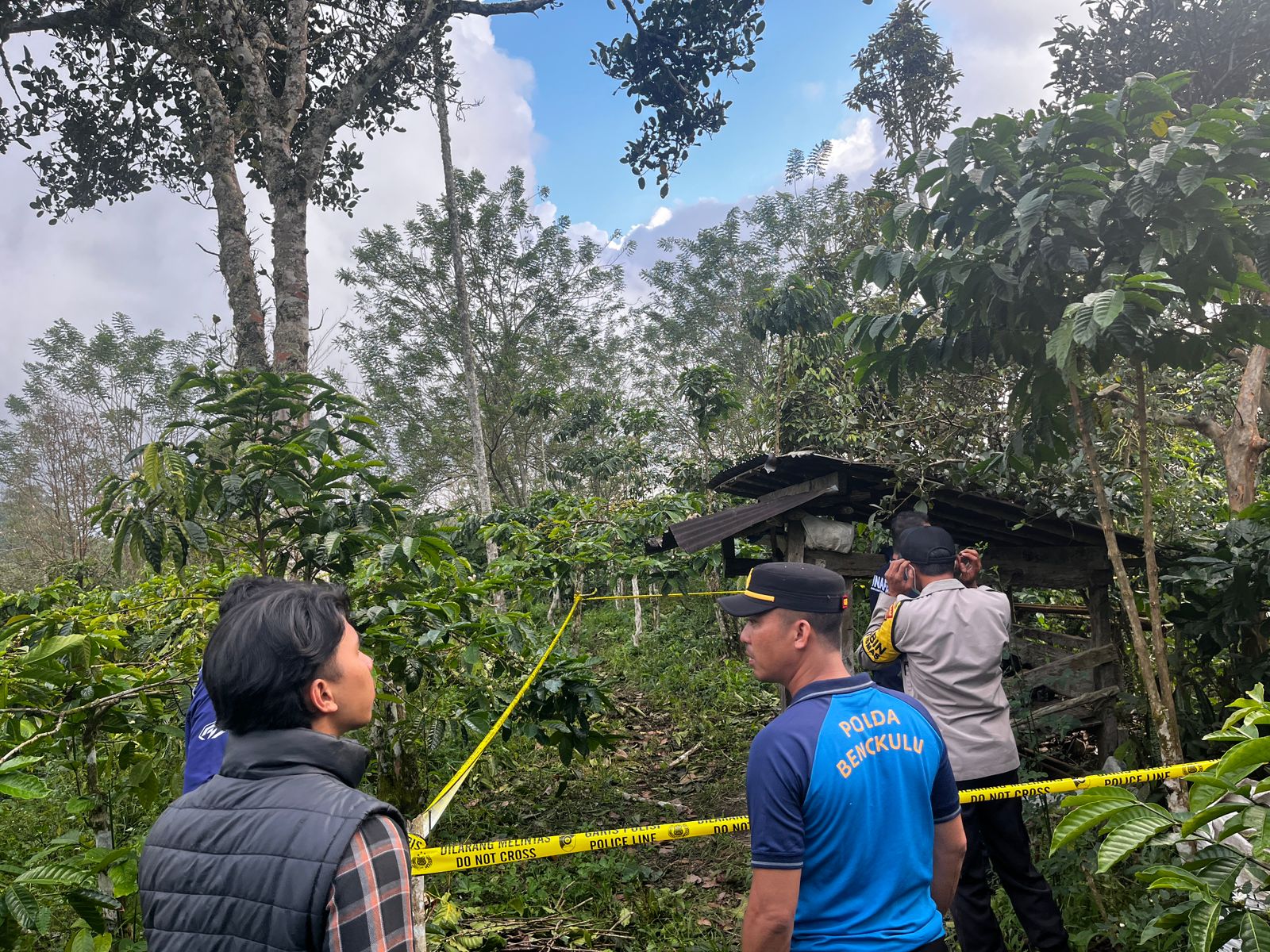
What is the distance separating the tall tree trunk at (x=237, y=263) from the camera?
5.16 meters

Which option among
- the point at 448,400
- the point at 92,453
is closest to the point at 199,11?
the point at 448,400

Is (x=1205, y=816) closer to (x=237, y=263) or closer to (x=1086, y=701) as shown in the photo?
(x=1086, y=701)

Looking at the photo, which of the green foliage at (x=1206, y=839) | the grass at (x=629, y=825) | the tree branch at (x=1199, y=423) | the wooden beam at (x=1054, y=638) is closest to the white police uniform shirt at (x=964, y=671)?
the green foliage at (x=1206, y=839)

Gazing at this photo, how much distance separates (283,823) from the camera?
4.04ft

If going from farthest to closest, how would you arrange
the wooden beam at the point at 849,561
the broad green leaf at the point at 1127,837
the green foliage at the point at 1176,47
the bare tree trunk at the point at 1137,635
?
the green foliage at the point at 1176,47 < the wooden beam at the point at 849,561 < the bare tree trunk at the point at 1137,635 < the broad green leaf at the point at 1127,837

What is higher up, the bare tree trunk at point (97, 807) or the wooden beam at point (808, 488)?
the wooden beam at point (808, 488)

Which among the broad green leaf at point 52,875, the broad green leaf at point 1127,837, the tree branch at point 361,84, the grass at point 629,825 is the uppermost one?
the tree branch at point 361,84

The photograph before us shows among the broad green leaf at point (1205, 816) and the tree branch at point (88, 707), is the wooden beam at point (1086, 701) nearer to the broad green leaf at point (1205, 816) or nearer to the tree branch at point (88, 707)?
the broad green leaf at point (1205, 816)

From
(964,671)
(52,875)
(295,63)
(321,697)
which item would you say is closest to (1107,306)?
(964,671)

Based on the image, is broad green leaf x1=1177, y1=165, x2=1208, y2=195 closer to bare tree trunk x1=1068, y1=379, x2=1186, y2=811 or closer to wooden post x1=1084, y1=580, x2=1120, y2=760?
bare tree trunk x1=1068, y1=379, x2=1186, y2=811

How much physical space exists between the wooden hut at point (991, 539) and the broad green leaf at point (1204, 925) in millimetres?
3444

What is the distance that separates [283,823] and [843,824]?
1203 millimetres

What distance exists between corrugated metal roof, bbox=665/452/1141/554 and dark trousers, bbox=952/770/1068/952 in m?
2.27

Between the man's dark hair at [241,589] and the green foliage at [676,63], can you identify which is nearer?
the man's dark hair at [241,589]
